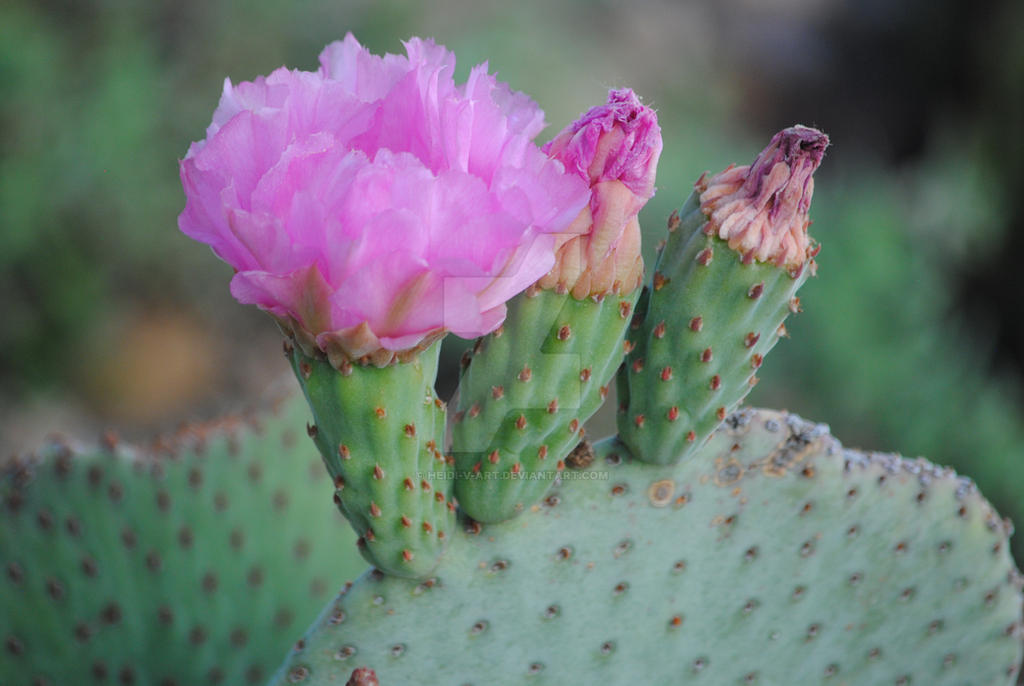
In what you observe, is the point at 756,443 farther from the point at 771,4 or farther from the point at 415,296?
the point at 771,4

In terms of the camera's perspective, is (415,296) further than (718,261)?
No

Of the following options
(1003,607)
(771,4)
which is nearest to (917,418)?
(1003,607)

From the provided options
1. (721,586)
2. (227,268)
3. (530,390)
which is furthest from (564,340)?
(227,268)

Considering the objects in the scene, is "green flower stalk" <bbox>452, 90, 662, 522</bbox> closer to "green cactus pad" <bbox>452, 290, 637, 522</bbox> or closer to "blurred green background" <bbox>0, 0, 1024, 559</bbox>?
"green cactus pad" <bbox>452, 290, 637, 522</bbox>

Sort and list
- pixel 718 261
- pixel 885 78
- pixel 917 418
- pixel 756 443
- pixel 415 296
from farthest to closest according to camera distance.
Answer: pixel 885 78
pixel 917 418
pixel 756 443
pixel 718 261
pixel 415 296

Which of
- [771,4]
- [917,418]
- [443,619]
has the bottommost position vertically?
[443,619]

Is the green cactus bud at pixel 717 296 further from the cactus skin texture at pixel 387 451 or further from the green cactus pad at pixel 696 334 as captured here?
the cactus skin texture at pixel 387 451

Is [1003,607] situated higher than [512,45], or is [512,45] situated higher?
[512,45]
